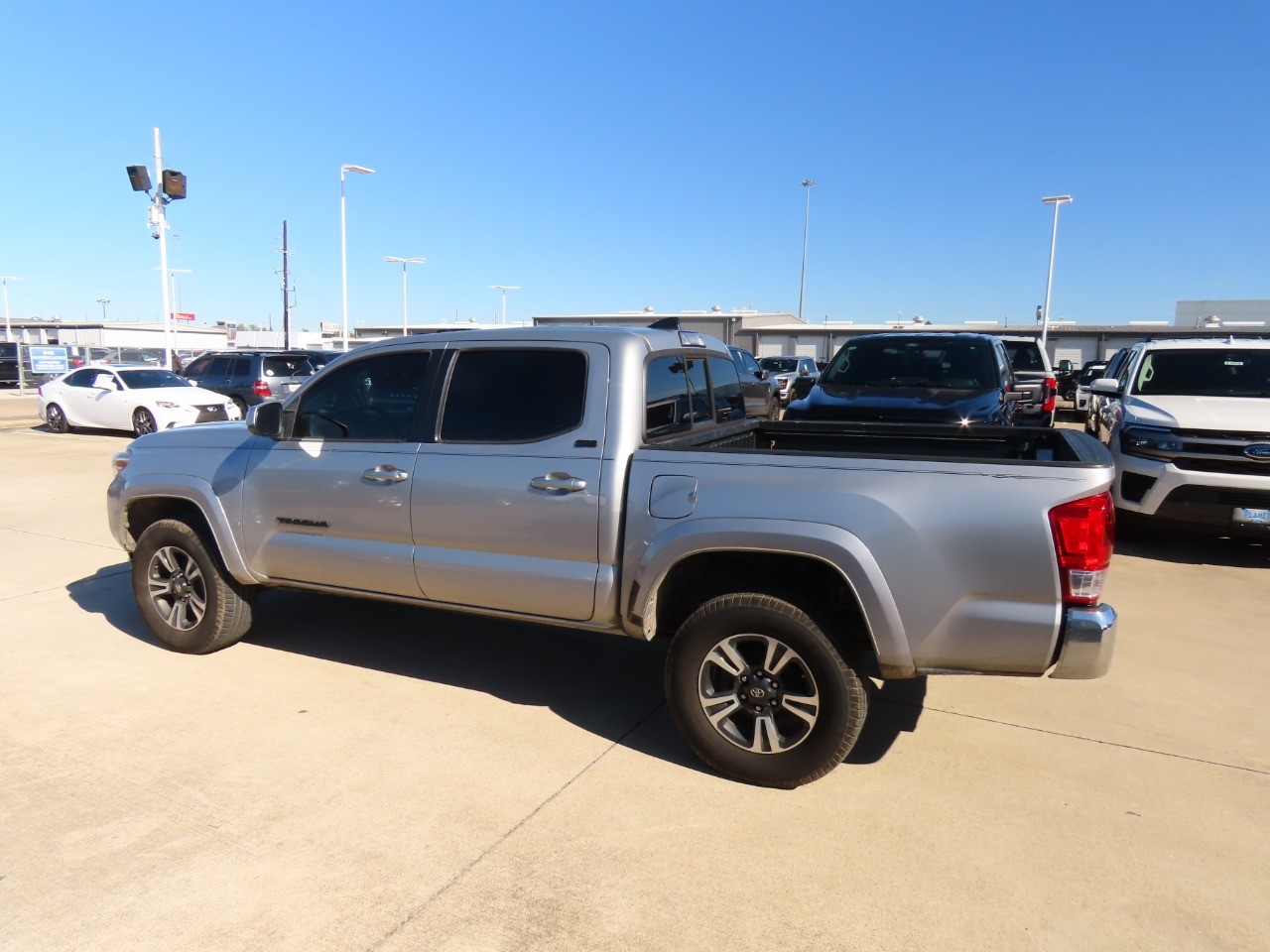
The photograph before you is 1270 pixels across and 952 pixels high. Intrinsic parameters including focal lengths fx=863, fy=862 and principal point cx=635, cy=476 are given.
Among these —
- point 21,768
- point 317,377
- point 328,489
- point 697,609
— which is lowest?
point 21,768

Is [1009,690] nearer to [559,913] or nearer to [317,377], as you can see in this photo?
[559,913]

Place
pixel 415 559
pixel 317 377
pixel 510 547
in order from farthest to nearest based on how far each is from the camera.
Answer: pixel 317 377, pixel 415 559, pixel 510 547

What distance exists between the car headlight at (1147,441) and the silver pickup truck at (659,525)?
3159 mm

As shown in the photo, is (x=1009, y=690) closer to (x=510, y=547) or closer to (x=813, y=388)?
(x=510, y=547)

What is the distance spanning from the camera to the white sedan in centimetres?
1598

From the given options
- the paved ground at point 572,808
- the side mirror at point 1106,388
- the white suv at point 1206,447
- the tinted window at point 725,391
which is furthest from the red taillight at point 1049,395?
the tinted window at point 725,391

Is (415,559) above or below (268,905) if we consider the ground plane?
above

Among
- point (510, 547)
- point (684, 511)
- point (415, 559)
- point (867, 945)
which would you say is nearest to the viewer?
point (867, 945)

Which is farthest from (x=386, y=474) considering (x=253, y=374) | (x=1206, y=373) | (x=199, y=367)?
(x=199, y=367)

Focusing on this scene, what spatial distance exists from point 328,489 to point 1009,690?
12.3 ft

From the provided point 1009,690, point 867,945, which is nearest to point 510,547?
point 867,945

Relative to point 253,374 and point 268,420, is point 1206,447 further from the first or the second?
point 253,374

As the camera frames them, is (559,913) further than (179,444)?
No

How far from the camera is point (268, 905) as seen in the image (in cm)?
280
